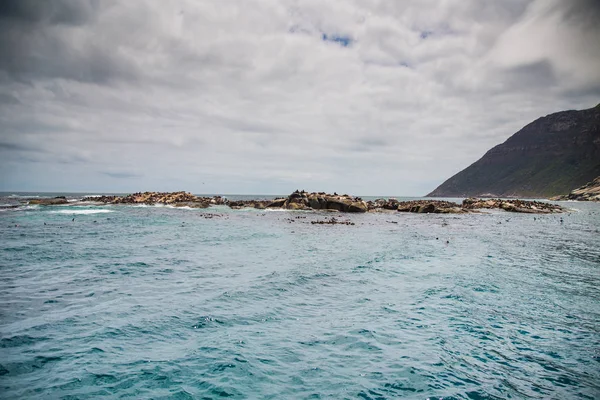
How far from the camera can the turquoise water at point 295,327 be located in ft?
22.4

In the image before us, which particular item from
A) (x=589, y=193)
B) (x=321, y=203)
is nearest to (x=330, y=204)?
(x=321, y=203)

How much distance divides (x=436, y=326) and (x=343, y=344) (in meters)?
3.73

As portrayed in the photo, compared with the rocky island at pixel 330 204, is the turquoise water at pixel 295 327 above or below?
below

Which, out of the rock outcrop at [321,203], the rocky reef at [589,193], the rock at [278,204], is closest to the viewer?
the rock outcrop at [321,203]

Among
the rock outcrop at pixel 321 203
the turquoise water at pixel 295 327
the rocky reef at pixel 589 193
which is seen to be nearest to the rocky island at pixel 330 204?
the rock outcrop at pixel 321 203

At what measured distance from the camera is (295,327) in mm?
9938

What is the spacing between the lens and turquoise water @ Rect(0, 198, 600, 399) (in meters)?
6.83

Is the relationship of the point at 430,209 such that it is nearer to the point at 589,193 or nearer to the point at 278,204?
the point at 278,204

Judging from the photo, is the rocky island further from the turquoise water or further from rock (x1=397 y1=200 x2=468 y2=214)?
the turquoise water

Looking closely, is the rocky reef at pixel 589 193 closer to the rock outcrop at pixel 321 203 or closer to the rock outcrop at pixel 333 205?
the rock outcrop at pixel 333 205

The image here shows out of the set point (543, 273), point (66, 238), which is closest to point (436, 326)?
point (543, 273)

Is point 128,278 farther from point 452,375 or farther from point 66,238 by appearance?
point 66,238

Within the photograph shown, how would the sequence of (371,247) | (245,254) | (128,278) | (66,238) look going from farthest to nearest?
1. (66,238)
2. (371,247)
3. (245,254)
4. (128,278)

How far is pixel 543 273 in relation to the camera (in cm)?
1750
